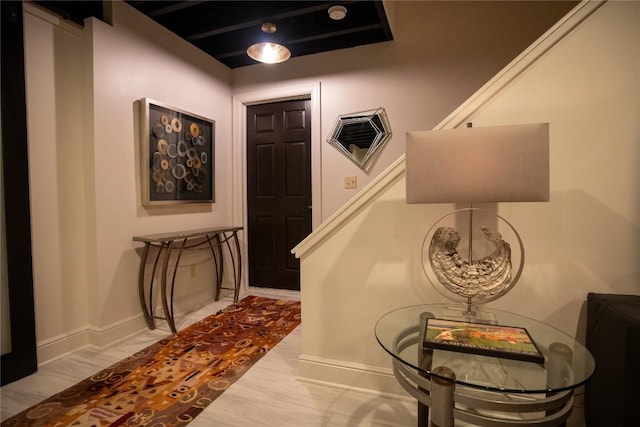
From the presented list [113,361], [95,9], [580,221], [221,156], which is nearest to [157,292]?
[113,361]

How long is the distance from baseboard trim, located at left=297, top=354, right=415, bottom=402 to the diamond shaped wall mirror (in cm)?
189

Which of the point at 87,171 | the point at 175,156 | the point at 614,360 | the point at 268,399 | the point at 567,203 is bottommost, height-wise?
the point at 268,399

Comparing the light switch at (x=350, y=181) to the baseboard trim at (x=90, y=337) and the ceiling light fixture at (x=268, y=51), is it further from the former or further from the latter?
the baseboard trim at (x=90, y=337)

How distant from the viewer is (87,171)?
7.12 ft

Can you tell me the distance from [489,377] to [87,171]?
2.62 meters

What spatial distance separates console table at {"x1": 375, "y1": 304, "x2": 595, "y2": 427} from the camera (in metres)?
0.85

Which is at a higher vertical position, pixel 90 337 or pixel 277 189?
pixel 277 189

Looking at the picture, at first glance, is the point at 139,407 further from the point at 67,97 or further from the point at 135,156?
the point at 67,97

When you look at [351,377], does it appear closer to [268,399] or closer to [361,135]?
[268,399]

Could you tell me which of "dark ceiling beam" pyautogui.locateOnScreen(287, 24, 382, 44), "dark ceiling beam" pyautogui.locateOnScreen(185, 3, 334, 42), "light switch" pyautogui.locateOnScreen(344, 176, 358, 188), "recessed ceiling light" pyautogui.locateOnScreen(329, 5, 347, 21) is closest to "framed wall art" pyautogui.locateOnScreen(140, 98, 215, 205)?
"dark ceiling beam" pyautogui.locateOnScreen(185, 3, 334, 42)

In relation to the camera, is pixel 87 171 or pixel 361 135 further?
pixel 361 135

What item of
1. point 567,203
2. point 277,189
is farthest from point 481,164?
point 277,189

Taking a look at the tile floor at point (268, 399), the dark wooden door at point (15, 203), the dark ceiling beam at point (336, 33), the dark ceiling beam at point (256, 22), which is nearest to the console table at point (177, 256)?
the tile floor at point (268, 399)

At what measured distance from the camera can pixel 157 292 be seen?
8.63ft
